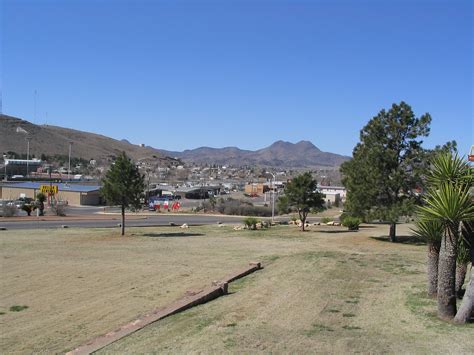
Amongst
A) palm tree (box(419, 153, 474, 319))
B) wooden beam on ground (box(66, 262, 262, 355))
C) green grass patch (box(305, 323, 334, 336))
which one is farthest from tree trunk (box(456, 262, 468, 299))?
wooden beam on ground (box(66, 262, 262, 355))

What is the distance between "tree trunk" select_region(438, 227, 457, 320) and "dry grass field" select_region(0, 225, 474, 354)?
324mm

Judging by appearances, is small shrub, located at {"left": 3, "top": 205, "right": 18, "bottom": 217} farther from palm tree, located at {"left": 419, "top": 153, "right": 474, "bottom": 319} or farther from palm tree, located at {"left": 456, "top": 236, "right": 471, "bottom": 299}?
palm tree, located at {"left": 419, "top": 153, "right": 474, "bottom": 319}

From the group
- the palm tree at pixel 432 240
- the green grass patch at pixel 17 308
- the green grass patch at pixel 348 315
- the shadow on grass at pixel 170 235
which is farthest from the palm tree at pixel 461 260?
the shadow on grass at pixel 170 235

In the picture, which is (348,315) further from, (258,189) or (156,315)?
(258,189)

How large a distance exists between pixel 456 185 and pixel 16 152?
575 ft

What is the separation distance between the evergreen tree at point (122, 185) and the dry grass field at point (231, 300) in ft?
25.8

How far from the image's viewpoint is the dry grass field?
9.71m

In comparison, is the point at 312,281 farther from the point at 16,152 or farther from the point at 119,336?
the point at 16,152

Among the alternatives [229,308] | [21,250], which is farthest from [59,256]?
[229,308]

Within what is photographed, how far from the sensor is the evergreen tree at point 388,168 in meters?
30.4

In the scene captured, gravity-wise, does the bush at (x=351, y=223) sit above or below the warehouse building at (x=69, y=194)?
below

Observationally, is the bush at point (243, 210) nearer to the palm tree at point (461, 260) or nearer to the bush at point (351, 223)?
the bush at point (351, 223)

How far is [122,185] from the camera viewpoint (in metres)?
35.9

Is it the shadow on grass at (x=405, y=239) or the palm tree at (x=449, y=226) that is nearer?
the palm tree at (x=449, y=226)
